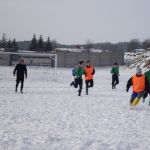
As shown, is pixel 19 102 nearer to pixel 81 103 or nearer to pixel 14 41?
pixel 81 103

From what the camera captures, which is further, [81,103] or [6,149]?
[81,103]

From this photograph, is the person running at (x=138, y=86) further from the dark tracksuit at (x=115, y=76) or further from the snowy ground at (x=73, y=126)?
the dark tracksuit at (x=115, y=76)

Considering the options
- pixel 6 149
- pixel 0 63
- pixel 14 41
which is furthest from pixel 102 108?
pixel 14 41

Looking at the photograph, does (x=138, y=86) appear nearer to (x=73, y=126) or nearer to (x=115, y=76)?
(x=73, y=126)

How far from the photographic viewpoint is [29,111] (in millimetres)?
14266

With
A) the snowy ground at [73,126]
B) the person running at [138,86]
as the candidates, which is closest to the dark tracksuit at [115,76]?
the snowy ground at [73,126]

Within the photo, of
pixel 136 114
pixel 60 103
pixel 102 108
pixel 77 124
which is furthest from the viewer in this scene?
pixel 60 103

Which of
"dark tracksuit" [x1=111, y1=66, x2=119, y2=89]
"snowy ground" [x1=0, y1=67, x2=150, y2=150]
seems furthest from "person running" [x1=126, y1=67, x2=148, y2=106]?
"dark tracksuit" [x1=111, y1=66, x2=119, y2=89]

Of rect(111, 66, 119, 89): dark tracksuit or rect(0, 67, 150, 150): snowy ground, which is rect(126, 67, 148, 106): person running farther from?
rect(111, 66, 119, 89): dark tracksuit

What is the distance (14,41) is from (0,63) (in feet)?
207

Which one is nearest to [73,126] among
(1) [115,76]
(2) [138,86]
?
(2) [138,86]

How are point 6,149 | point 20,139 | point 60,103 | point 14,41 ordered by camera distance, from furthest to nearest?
point 14,41 < point 60,103 < point 20,139 < point 6,149

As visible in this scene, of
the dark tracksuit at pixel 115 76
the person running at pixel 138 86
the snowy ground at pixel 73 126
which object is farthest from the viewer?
the dark tracksuit at pixel 115 76

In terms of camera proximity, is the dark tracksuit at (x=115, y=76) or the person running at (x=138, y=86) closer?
the person running at (x=138, y=86)
